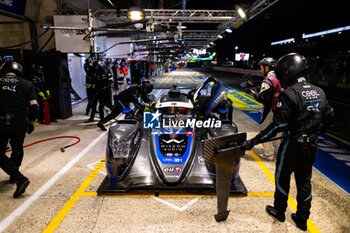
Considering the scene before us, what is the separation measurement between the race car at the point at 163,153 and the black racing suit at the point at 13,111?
1344 millimetres

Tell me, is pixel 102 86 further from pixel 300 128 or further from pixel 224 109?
pixel 300 128

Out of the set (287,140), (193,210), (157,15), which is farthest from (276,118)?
(157,15)

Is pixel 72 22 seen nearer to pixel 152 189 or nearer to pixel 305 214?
pixel 152 189

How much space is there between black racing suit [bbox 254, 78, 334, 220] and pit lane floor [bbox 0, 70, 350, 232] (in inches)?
27.0

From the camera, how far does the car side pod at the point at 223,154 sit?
2.45 meters

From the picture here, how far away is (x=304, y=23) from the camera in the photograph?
26.7 meters

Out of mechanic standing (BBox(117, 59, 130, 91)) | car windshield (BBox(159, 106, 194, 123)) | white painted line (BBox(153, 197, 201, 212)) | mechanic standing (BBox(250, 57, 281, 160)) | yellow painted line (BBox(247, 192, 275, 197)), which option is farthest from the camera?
mechanic standing (BBox(117, 59, 130, 91))

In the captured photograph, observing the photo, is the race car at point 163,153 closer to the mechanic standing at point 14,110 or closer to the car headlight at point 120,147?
the car headlight at point 120,147

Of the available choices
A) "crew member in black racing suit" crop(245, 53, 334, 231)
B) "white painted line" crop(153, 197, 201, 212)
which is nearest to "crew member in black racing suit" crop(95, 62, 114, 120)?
"white painted line" crop(153, 197, 201, 212)

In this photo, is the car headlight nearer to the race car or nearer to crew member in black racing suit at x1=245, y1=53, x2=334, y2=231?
the race car

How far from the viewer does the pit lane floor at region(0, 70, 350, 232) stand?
9.30ft

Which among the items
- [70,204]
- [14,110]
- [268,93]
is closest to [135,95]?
[14,110]

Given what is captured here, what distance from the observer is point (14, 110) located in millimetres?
3426

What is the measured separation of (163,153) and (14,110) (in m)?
2.37
